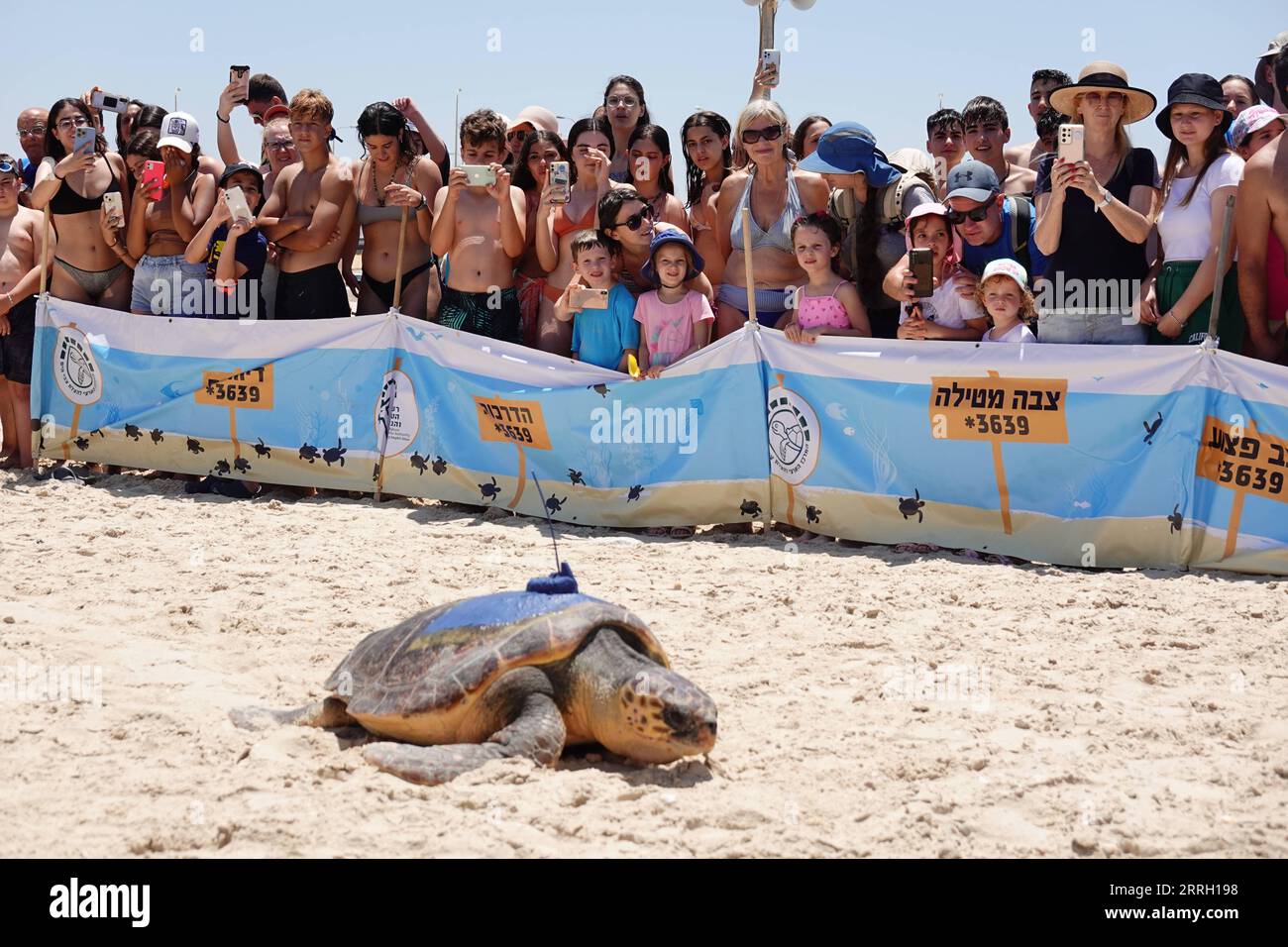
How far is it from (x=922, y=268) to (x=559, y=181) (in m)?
2.07

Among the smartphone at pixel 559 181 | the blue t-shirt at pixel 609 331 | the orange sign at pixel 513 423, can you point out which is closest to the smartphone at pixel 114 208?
the orange sign at pixel 513 423

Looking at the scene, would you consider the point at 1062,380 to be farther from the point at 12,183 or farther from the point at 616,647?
the point at 12,183

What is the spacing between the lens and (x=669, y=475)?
6.54 metres

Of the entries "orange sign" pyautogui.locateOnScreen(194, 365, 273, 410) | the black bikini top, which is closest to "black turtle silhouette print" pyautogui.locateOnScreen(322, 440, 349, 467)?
"orange sign" pyautogui.locateOnScreen(194, 365, 273, 410)

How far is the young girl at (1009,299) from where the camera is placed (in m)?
5.80

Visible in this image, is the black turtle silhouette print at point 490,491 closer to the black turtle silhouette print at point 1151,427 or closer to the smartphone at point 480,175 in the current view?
the smartphone at point 480,175

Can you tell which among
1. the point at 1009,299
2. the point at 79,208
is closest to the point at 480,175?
the point at 1009,299

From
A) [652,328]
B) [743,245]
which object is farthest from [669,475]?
[743,245]

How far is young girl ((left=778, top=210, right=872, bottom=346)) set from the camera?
623cm

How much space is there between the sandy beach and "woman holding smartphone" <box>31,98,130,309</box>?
2459 millimetres

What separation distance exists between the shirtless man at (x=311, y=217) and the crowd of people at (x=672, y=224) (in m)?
0.01

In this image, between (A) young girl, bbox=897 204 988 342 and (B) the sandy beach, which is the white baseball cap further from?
(A) young girl, bbox=897 204 988 342

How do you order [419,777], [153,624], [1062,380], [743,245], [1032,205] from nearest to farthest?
[419,777] → [153,624] → [1062,380] → [1032,205] → [743,245]

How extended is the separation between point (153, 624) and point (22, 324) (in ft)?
14.6
